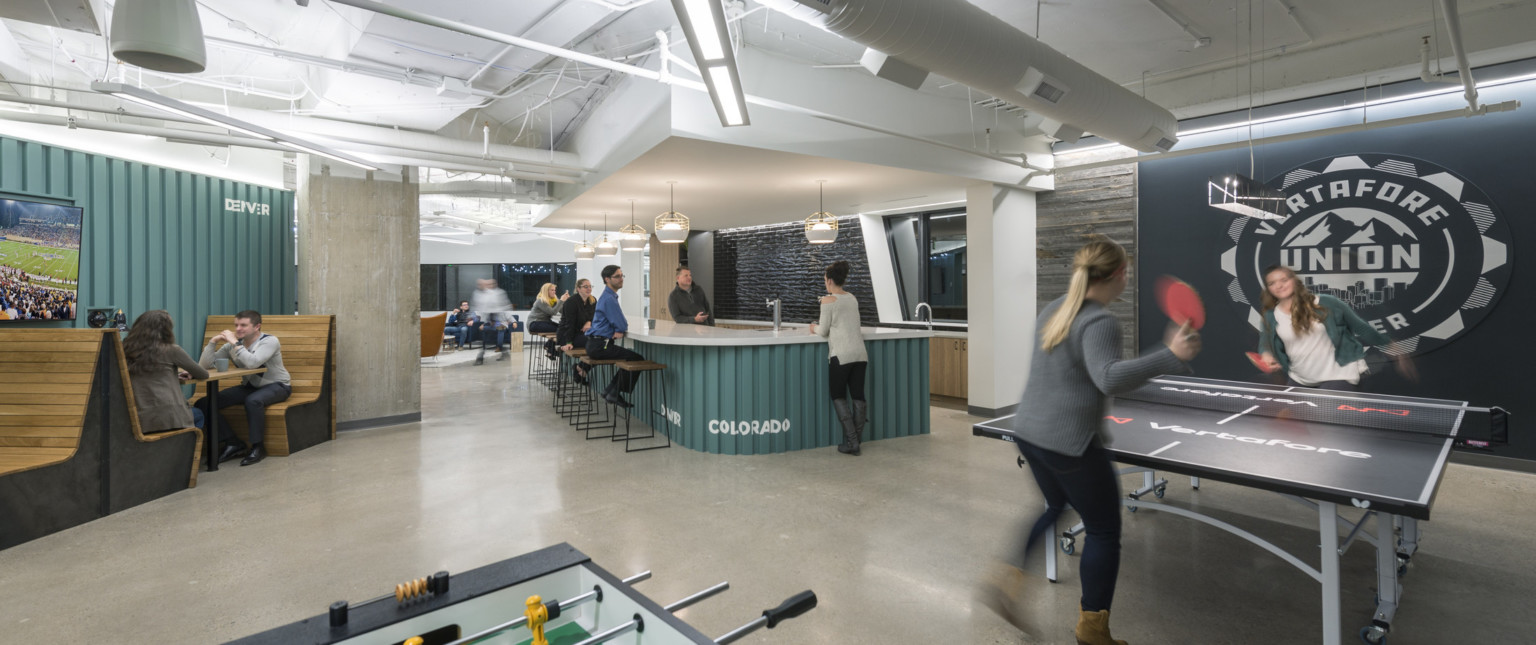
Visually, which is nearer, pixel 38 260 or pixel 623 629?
pixel 623 629

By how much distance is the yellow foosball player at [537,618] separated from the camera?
3.49ft

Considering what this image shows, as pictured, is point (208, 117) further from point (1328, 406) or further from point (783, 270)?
point (783, 270)

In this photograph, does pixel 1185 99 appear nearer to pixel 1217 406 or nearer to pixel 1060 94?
pixel 1060 94

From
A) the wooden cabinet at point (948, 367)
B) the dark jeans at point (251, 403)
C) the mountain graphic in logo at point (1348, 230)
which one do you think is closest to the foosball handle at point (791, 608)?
the dark jeans at point (251, 403)

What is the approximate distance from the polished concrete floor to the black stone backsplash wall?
5190 millimetres

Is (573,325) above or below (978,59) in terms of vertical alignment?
below

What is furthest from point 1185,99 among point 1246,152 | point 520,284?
point 520,284

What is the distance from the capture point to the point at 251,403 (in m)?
5.31

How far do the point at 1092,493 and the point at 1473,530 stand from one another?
134 inches

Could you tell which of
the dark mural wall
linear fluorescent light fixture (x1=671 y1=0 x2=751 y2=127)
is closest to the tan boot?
linear fluorescent light fixture (x1=671 y1=0 x2=751 y2=127)

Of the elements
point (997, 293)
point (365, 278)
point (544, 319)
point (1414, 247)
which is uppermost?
point (1414, 247)

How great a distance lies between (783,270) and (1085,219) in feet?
17.4

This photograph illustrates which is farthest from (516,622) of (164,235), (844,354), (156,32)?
(164,235)

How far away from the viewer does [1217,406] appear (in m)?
3.52
